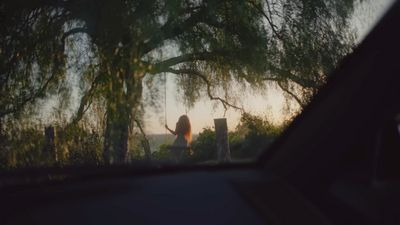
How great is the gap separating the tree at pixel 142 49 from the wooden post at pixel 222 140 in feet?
0.32

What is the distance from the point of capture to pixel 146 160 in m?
2.18

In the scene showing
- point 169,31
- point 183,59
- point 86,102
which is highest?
point 169,31

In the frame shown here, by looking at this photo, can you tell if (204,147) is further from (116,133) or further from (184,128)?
(116,133)

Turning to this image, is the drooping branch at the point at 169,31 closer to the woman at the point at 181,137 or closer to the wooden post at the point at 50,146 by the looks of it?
the woman at the point at 181,137

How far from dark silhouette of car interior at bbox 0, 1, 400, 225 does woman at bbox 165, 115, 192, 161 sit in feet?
0.27

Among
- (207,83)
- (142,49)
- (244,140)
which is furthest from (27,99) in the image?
(244,140)

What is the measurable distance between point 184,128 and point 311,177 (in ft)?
1.88

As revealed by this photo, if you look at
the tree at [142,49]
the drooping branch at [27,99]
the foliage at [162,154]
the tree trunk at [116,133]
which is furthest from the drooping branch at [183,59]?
the drooping branch at [27,99]

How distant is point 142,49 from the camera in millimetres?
2221

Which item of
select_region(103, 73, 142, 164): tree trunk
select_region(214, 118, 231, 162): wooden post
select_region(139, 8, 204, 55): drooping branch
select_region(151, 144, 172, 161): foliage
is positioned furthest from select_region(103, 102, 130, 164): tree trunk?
select_region(214, 118, 231, 162): wooden post

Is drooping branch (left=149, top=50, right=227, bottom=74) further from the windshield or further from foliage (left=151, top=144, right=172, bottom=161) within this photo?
foliage (left=151, top=144, right=172, bottom=161)

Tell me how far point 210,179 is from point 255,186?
0.20 metres

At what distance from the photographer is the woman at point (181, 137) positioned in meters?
2.18

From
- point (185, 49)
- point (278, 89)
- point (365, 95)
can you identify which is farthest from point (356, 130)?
point (185, 49)
